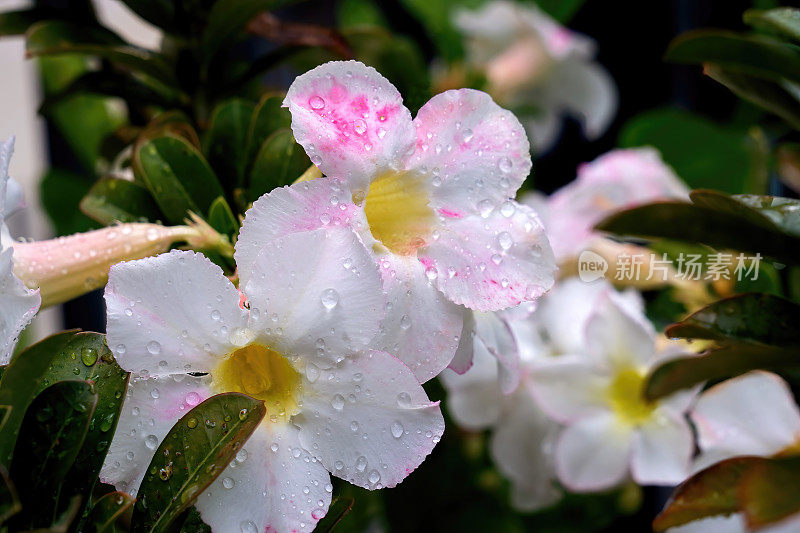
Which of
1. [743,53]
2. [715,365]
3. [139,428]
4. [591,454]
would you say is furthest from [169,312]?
[591,454]

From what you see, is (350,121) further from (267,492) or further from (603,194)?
(603,194)

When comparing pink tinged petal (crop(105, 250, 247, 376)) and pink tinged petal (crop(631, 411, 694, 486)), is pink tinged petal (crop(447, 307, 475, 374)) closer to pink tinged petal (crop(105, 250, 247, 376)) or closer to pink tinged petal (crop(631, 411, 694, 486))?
pink tinged petal (crop(105, 250, 247, 376))

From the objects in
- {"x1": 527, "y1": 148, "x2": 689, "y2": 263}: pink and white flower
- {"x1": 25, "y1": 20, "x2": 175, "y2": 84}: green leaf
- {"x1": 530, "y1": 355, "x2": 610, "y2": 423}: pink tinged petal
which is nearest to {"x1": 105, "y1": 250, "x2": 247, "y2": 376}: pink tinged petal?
{"x1": 25, "y1": 20, "x2": 175, "y2": 84}: green leaf

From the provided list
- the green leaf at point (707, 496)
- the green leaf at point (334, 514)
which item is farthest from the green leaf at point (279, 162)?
the green leaf at point (707, 496)

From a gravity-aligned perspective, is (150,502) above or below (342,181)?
below

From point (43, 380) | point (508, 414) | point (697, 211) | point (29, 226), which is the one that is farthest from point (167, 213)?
point (29, 226)

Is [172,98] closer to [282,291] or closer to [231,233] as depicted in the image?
[231,233]

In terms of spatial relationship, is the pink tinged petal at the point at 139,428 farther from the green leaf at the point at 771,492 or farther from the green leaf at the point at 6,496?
the green leaf at the point at 771,492
